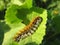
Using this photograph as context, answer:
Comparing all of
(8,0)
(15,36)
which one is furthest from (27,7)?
(8,0)

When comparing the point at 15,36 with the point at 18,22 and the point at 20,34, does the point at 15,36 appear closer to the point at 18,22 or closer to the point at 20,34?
the point at 20,34

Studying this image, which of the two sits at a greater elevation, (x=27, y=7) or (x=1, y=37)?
(x=27, y=7)

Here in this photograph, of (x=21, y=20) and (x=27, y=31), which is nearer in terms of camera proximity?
(x=27, y=31)

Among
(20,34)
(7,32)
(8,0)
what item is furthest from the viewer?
(8,0)

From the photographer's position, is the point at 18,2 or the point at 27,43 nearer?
the point at 27,43

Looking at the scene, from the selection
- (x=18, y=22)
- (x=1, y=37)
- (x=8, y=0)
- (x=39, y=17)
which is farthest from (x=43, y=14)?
(x=8, y=0)

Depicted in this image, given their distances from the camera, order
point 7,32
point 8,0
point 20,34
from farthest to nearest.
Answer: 1. point 8,0
2. point 7,32
3. point 20,34
